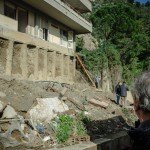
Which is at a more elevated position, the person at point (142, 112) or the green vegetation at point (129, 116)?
the person at point (142, 112)

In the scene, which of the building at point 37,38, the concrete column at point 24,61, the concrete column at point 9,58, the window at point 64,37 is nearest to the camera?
the concrete column at point 9,58

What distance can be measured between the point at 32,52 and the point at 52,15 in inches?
201

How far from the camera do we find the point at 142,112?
2.10 m

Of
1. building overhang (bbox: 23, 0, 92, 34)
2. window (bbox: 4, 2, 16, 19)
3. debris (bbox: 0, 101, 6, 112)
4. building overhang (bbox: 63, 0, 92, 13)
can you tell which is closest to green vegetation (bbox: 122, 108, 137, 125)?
building overhang (bbox: 23, 0, 92, 34)

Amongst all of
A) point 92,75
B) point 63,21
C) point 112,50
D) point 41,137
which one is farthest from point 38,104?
point 112,50

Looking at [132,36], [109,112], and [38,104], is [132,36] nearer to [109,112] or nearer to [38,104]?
[109,112]

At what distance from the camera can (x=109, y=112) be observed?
16.8 metres

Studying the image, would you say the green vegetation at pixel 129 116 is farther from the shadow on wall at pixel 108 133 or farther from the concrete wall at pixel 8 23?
the concrete wall at pixel 8 23

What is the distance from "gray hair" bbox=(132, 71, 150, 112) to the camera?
204 centimetres

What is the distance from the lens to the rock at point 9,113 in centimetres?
1013

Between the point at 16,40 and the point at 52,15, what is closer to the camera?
the point at 16,40

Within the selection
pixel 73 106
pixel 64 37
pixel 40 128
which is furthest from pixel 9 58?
pixel 64 37

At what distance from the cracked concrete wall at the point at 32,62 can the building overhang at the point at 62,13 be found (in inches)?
96.1

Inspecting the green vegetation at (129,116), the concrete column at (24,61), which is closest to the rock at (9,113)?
the concrete column at (24,61)
